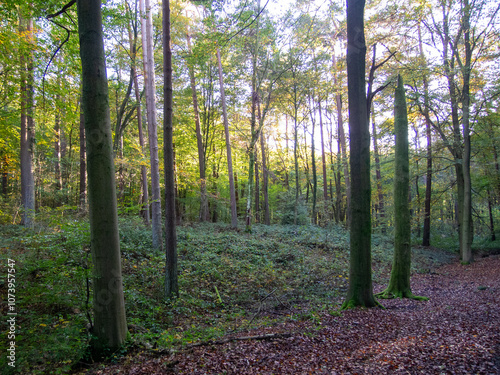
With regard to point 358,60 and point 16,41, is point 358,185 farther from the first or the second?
point 16,41

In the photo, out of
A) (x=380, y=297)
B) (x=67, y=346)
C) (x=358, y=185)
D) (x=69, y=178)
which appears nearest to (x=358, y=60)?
(x=358, y=185)

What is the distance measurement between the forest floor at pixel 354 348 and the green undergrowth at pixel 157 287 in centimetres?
41

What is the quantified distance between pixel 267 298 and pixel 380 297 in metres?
2.98

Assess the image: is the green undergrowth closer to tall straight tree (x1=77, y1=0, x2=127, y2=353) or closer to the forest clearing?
the forest clearing

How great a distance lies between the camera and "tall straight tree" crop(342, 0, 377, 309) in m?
5.79

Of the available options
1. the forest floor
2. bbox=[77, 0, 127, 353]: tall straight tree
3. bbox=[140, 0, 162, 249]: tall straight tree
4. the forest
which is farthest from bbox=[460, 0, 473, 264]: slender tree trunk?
bbox=[77, 0, 127, 353]: tall straight tree

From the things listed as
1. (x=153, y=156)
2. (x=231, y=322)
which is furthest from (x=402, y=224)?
→ (x=153, y=156)

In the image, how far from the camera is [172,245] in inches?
263

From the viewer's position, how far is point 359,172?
5.85 m

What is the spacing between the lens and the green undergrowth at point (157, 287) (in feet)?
12.8

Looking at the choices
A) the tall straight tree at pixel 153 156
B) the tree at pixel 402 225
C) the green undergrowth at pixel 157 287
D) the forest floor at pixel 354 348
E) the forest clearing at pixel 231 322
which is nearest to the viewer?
the forest floor at pixel 354 348

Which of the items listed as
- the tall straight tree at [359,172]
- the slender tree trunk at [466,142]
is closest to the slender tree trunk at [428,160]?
the slender tree trunk at [466,142]

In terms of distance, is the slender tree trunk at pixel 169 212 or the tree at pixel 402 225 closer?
the slender tree trunk at pixel 169 212

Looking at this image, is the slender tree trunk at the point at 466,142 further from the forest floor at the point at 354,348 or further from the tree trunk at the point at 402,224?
the forest floor at the point at 354,348
